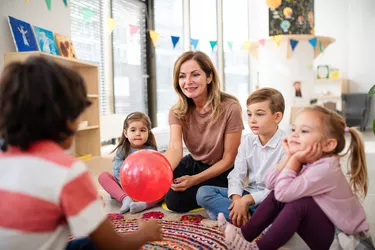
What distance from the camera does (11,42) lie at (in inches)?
116

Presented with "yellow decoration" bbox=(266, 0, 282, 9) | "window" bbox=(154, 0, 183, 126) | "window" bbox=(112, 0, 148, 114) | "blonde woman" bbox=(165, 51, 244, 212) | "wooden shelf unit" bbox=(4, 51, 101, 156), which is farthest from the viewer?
"window" bbox=(154, 0, 183, 126)

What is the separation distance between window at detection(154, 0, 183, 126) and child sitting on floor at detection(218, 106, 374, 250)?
4.55 metres

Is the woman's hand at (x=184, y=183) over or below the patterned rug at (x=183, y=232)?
over

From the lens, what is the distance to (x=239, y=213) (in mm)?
1479

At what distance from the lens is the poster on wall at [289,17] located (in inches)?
203

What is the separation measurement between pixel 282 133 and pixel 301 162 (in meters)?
0.42

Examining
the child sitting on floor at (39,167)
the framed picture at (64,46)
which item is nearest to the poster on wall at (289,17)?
the framed picture at (64,46)

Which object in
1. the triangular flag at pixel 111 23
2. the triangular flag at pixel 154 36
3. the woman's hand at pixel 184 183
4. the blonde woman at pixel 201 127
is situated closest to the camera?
the woman's hand at pixel 184 183

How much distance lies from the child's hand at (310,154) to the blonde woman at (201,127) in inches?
24.6

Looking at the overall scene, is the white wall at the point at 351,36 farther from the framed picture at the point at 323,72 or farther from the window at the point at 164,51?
the window at the point at 164,51

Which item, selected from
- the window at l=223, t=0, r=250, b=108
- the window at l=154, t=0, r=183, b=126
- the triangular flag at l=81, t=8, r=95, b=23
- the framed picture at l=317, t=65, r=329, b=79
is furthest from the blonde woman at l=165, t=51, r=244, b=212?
the framed picture at l=317, t=65, r=329, b=79

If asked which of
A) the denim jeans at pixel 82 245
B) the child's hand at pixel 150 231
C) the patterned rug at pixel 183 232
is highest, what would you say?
the child's hand at pixel 150 231

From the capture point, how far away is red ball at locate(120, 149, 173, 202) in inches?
56.1

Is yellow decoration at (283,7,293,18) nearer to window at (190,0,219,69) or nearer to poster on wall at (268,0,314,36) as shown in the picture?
poster on wall at (268,0,314,36)
